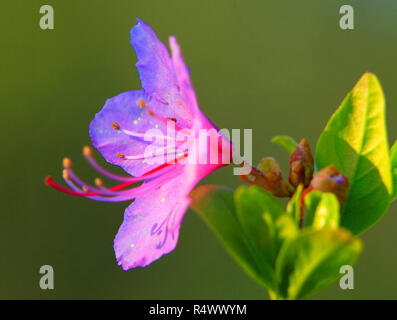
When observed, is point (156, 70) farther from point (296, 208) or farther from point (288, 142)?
point (296, 208)

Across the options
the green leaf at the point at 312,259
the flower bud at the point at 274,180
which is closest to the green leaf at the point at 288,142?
the flower bud at the point at 274,180

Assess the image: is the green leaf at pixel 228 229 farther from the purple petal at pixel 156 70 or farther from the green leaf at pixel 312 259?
the purple petal at pixel 156 70

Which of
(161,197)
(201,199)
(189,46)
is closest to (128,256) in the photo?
(161,197)

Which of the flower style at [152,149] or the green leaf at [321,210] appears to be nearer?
the green leaf at [321,210]

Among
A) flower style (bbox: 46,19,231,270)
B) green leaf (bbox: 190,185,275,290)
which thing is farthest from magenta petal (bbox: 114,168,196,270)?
green leaf (bbox: 190,185,275,290)

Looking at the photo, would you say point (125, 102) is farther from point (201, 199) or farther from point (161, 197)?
point (201, 199)

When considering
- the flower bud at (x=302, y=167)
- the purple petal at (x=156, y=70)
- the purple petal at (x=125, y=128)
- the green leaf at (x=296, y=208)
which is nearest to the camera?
the green leaf at (x=296, y=208)

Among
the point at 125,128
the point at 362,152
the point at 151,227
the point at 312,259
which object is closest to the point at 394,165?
the point at 362,152
